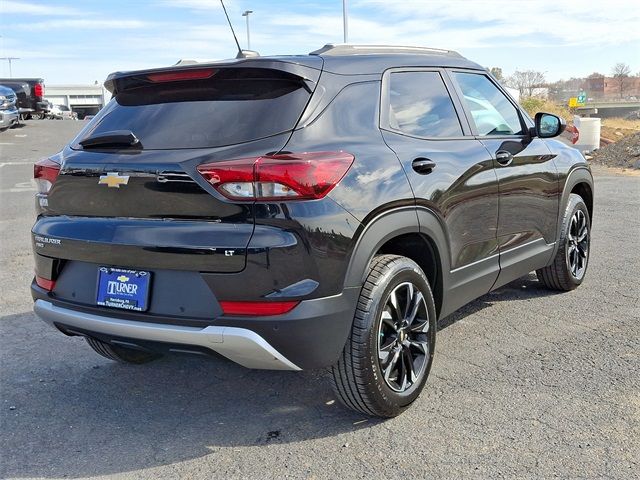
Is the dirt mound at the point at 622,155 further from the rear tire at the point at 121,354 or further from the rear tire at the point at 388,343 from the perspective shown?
the rear tire at the point at 121,354

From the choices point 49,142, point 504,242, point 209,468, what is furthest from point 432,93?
point 49,142

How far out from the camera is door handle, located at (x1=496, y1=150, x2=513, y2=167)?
423 centimetres

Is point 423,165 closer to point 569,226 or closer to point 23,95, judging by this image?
point 569,226

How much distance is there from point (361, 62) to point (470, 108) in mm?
1081

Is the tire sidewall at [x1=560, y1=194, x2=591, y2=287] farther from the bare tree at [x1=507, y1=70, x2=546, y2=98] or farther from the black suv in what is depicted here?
the bare tree at [x1=507, y1=70, x2=546, y2=98]

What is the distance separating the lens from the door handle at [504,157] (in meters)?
4.23

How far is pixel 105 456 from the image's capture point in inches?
120

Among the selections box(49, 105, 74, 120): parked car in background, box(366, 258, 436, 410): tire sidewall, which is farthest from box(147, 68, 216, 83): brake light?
box(49, 105, 74, 120): parked car in background

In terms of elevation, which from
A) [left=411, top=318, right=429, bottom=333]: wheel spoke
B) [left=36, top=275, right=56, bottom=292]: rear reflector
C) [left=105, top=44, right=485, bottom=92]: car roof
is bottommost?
[left=411, top=318, right=429, bottom=333]: wheel spoke

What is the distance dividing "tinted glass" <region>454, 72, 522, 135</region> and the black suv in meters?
0.41

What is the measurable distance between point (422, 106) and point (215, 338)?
1836mm

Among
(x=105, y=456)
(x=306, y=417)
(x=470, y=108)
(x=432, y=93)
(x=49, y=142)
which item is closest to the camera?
(x=105, y=456)

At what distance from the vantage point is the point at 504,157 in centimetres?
429

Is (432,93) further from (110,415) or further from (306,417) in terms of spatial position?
(110,415)
